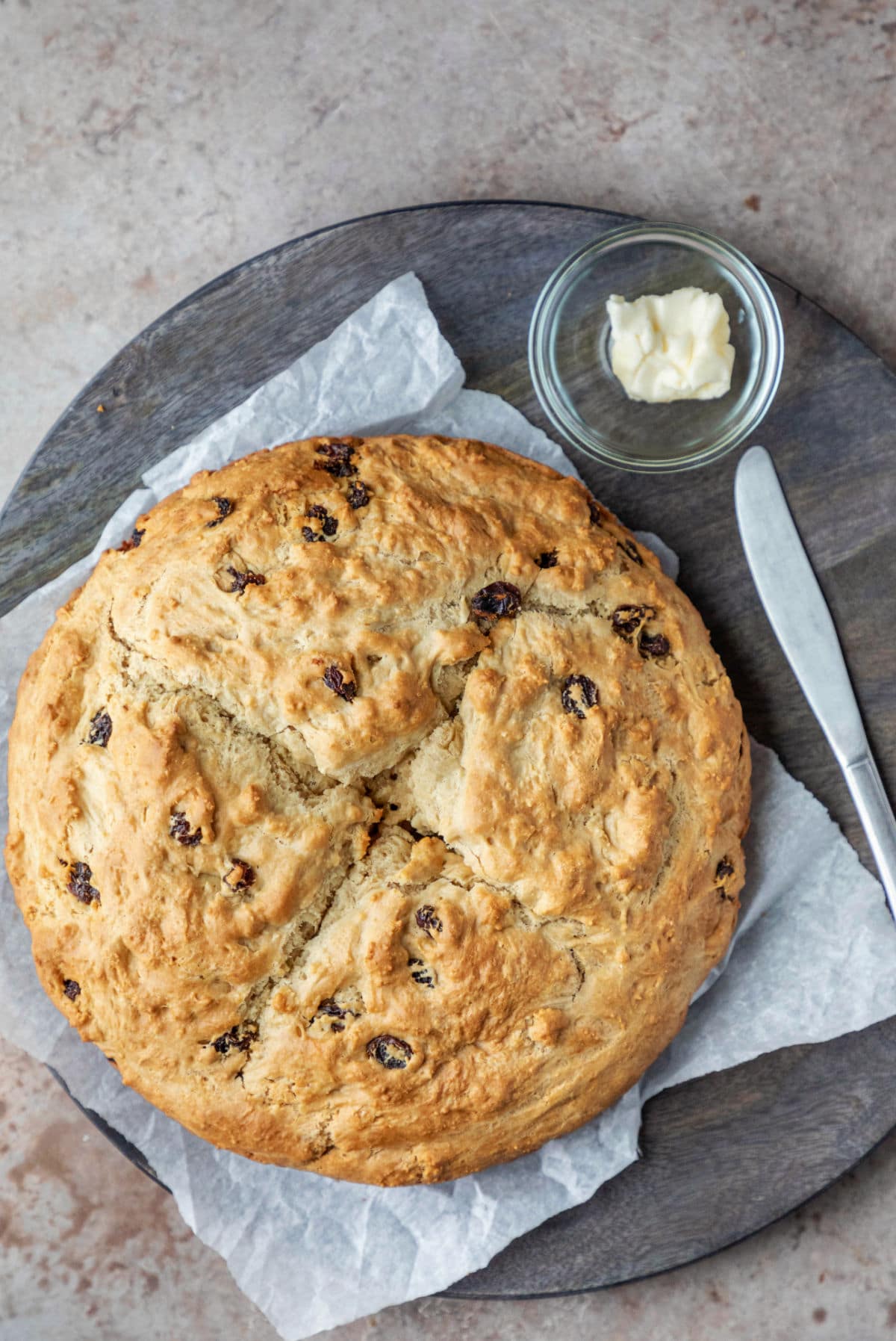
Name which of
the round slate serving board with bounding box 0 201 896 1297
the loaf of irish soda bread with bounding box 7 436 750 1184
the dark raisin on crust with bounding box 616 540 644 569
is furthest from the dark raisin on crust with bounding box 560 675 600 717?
the round slate serving board with bounding box 0 201 896 1297

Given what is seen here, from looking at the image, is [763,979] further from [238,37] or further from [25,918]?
[238,37]

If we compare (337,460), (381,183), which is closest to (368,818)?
(337,460)

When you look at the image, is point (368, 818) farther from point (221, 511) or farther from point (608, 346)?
point (608, 346)

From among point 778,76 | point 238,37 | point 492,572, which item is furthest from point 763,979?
point 238,37

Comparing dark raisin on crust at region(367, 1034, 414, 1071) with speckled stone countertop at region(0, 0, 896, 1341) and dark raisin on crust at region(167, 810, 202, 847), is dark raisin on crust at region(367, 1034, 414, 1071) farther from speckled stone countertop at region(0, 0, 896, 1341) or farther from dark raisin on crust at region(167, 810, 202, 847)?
speckled stone countertop at region(0, 0, 896, 1341)

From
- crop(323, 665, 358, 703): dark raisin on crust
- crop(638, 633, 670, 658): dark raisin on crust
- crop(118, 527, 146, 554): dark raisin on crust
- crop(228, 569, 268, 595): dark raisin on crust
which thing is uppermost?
crop(118, 527, 146, 554): dark raisin on crust
